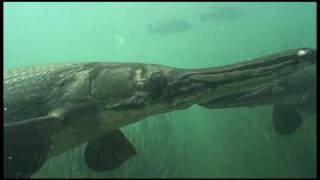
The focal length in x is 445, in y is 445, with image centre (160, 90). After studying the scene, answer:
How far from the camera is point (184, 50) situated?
6688cm

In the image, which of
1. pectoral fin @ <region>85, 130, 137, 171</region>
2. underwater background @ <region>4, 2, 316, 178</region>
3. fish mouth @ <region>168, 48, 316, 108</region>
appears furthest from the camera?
underwater background @ <region>4, 2, 316, 178</region>

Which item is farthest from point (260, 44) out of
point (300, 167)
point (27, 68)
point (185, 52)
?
point (27, 68)

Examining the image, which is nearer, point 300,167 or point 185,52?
point 300,167

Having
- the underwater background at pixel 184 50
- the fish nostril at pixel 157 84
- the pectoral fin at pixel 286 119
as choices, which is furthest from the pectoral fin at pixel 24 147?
the pectoral fin at pixel 286 119

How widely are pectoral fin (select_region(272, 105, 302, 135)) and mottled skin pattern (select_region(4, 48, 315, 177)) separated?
3762mm

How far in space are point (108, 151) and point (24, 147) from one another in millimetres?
1872

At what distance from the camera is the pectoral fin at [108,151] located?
5.59m

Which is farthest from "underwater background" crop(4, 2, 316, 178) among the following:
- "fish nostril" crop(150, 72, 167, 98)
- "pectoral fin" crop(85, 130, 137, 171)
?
"fish nostril" crop(150, 72, 167, 98)

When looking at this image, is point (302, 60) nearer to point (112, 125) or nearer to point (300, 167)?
point (112, 125)

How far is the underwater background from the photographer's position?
11.1m

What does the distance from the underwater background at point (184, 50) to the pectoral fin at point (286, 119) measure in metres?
1.89

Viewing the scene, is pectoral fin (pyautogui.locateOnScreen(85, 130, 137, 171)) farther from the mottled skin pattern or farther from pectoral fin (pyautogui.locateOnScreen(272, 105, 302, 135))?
pectoral fin (pyautogui.locateOnScreen(272, 105, 302, 135))

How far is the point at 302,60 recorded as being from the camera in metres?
4.32

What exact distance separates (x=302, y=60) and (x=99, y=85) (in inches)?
84.0
